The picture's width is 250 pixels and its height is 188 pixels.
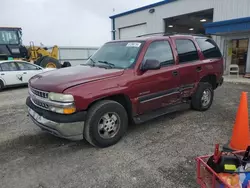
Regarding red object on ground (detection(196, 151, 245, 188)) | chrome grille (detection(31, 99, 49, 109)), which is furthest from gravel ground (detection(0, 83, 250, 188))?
chrome grille (detection(31, 99, 49, 109))

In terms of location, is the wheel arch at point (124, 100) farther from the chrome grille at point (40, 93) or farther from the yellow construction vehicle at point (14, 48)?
the yellow construction vehicle at point (14, 48)

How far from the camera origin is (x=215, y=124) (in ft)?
15.2

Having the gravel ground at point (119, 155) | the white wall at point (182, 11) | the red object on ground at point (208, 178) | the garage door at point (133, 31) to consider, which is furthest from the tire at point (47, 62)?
the red object on ground at point (208, 178)

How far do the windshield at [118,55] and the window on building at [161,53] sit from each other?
25 cm

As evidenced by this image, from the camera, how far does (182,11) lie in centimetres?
1482

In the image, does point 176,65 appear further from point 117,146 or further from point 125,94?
point 117,146

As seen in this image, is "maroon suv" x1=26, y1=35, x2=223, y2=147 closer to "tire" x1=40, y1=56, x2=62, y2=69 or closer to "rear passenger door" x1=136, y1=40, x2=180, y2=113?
"rear passenger door" x1=136, y1=40, x2=180, y2=113

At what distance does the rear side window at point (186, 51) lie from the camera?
4.74 m

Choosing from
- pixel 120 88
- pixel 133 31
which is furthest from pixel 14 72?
pixel 133 31

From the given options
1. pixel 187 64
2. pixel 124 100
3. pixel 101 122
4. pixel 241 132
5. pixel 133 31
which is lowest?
pixel 241 132

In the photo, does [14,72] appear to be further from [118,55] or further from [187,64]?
[187,64]

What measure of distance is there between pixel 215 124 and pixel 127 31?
621 inches

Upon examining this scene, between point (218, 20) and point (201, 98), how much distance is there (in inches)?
387

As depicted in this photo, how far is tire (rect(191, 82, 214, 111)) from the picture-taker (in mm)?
5216
